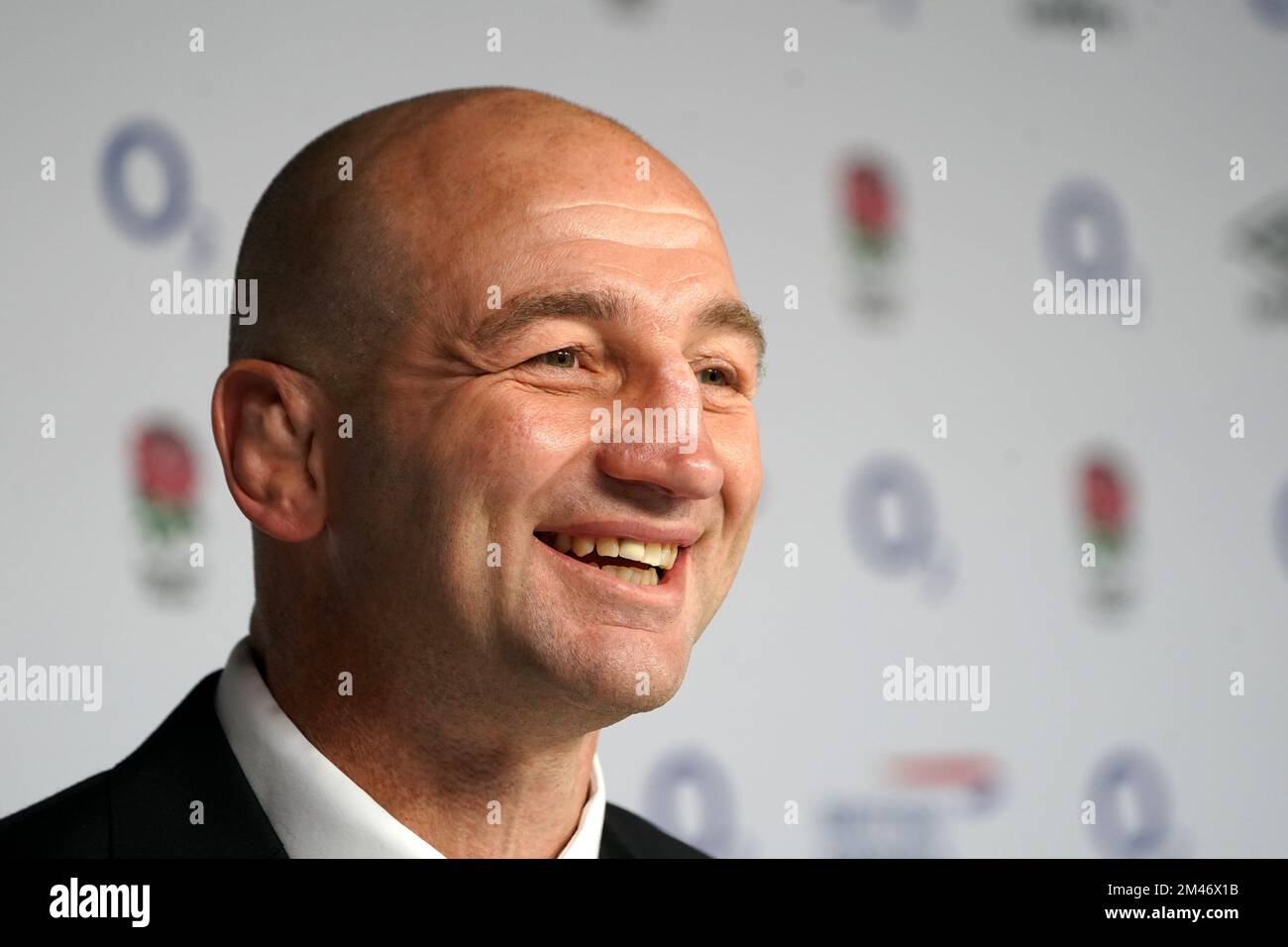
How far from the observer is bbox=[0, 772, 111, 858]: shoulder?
183 centimetres

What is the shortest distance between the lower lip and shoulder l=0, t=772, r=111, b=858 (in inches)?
22.9

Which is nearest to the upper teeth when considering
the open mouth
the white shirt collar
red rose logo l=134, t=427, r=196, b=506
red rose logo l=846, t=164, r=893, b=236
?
the open mouth

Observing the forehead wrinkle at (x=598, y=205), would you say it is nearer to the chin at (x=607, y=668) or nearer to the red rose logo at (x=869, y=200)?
the chin at (x=607, y=668)

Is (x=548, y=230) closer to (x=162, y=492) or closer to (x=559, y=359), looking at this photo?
(x=559, y=359)

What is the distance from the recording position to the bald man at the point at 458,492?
1812mm

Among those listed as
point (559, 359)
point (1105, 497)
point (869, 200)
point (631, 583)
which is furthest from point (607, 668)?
point (1105, 497)

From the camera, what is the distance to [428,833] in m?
1.91

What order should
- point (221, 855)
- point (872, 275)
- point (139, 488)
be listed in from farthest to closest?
point (872, 275) < point (139, 488) < point (221, 855)

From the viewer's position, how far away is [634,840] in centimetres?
233

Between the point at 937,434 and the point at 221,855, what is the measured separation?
1.90 m

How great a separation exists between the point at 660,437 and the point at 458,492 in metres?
0.23

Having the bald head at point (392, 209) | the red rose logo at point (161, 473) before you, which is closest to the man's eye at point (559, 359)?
the bald head at point (392, 209)
